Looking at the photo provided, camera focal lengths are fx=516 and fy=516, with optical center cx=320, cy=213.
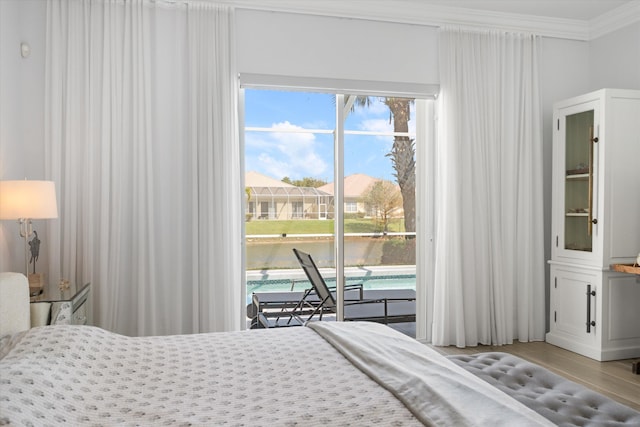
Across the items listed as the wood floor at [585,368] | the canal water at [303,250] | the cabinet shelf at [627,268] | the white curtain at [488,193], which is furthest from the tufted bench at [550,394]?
the canal water at [303,250]

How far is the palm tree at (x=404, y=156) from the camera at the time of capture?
16.5 feet

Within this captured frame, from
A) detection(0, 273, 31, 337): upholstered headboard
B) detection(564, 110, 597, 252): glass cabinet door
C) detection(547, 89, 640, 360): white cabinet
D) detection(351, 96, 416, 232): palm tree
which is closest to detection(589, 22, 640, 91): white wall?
detection(547, 89, 640, 360): white cabinet

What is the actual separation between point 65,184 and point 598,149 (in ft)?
13.5

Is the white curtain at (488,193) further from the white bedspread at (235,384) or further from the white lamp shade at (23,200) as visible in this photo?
the white lamp shade at (23,200)

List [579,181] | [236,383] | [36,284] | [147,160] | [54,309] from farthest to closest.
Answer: [579,181]
[147,160]
[36,284]
[54,309]
[236,383]

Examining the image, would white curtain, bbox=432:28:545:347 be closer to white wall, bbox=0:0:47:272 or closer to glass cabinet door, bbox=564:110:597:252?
glass cabinet door, bbox=564:110:597:252

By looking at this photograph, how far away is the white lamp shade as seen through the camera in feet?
9.36

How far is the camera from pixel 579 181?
439 centimetres

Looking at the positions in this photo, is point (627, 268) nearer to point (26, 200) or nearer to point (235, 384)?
point (235, 384)

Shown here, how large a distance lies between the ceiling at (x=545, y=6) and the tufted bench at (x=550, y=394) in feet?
10.7

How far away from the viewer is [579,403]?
5.76 ft

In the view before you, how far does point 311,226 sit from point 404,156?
116cm

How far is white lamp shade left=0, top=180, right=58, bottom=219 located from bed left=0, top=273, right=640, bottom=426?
29.5 inches

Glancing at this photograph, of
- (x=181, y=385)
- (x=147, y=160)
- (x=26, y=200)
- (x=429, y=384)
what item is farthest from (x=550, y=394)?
(x=147, y=160)
